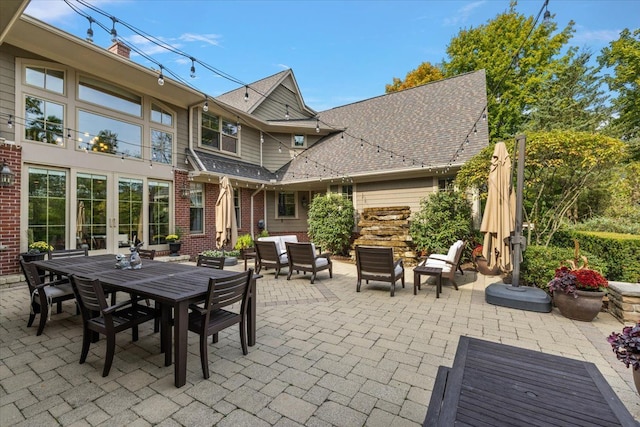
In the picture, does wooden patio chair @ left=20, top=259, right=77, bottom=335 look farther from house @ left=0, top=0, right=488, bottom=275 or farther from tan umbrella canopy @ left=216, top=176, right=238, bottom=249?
tan umbrella canopy @ left=216, top=176, right=238, bottom=249

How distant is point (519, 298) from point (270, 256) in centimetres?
506

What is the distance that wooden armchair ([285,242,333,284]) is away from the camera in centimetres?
645

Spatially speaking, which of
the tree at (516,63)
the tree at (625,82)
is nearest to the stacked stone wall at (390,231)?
the tree at (516,63)

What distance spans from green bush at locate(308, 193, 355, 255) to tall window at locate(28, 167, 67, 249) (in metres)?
6.87

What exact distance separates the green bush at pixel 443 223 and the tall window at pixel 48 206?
30.4 ft

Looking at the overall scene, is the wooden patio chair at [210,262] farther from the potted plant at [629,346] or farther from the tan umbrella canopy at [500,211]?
the tan umbrella canopy at [500,211]

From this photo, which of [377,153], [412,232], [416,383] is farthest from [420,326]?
[377,153]

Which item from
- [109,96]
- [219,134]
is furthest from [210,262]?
[219,134]

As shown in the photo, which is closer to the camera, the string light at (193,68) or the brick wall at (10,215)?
the string light at (193,68)

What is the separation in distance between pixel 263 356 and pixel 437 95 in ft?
39.9

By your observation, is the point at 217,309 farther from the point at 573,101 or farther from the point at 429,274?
the point at 573,101

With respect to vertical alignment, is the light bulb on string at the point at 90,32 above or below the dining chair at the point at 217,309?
above

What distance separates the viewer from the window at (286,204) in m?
13.0

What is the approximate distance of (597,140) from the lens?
5.35 metres
